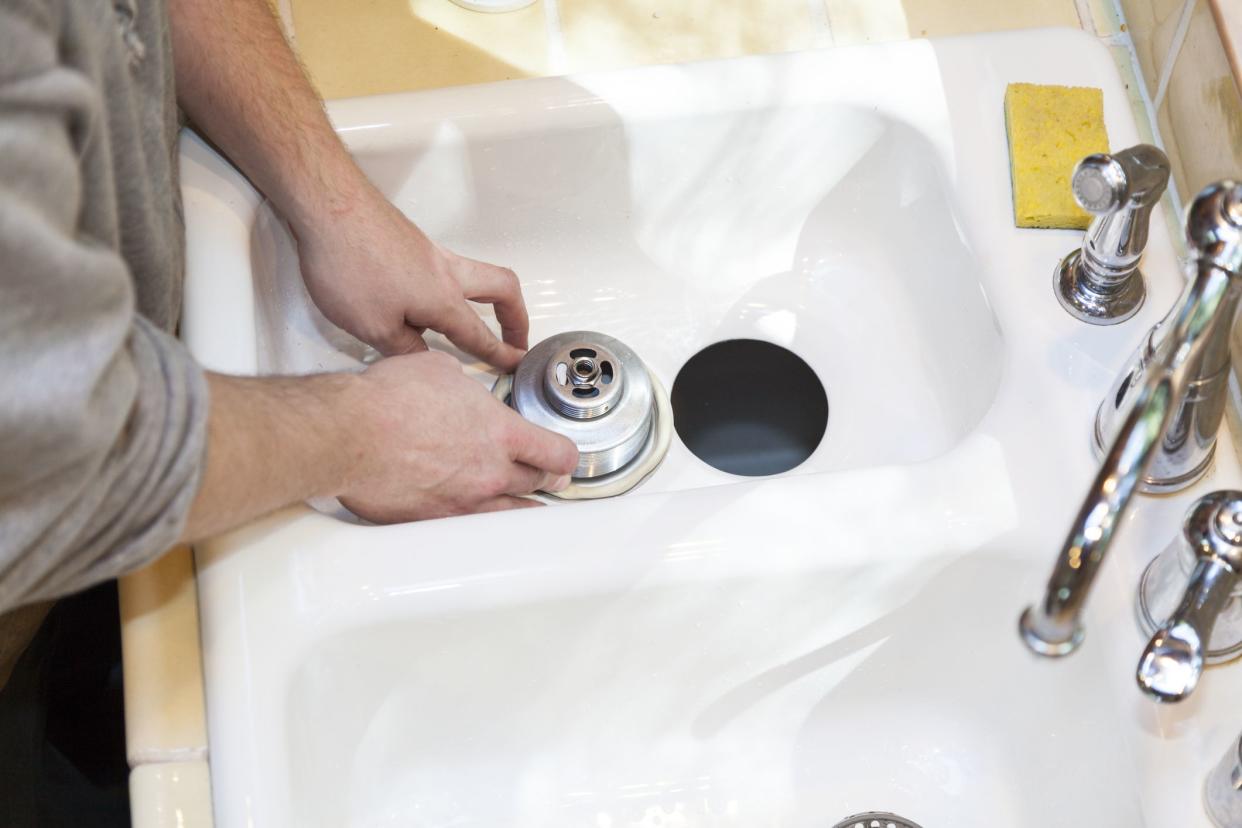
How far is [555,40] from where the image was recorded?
0.89 m

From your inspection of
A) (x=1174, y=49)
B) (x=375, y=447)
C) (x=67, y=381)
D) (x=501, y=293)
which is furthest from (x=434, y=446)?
(x=1174, y=49)

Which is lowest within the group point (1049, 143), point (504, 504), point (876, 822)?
point (876, 822)

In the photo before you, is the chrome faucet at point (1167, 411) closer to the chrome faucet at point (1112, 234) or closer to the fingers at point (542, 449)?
the chrome faucet at point (1112, 234)

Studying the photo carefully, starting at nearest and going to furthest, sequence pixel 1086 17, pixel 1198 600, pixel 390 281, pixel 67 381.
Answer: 1. pixel 67 381
2. pixel 1198 600
3. pixel 390 281
4. pixel 1086 17

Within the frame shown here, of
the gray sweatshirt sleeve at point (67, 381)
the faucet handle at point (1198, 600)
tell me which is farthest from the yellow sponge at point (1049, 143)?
the gray sweatshirt sleeve at point (67, 381)

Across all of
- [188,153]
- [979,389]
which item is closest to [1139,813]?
[979,389]

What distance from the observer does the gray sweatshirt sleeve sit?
422mm

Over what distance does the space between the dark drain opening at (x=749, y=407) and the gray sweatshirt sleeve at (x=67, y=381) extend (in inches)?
16.0

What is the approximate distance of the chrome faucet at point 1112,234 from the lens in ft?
2.03

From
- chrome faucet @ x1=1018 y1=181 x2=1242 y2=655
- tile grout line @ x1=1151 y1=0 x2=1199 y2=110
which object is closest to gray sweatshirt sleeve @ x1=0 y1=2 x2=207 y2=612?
chrome faucet @ x1=1018 y1=181 x2=1242 y2=655

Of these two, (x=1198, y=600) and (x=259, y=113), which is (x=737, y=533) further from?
(x=259, y=113)

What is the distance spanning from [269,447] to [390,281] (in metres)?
0.22

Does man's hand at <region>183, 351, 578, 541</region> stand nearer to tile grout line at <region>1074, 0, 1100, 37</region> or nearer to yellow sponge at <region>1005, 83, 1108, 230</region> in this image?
yellow sponge at <region>1005, 83, 1108, 230</region>

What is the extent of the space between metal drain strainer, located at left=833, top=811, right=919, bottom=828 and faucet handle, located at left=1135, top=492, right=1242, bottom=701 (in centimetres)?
22
